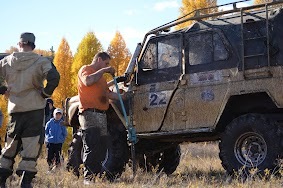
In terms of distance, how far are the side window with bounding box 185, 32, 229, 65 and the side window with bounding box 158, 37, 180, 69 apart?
0.21m


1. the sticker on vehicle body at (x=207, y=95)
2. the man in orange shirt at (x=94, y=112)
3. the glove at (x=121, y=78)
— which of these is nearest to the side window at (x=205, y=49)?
the sticker on vehicle body at (x=207, y=95)

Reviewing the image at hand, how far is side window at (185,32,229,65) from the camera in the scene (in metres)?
7.61

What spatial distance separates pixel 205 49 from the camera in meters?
7.77

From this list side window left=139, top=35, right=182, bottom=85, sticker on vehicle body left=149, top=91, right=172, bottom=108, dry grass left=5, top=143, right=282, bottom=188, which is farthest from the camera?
side window left=139, top=35, right=182, bottom=85

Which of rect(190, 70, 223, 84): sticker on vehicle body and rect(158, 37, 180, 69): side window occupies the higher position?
rect(158, 37, 180, 69): side window

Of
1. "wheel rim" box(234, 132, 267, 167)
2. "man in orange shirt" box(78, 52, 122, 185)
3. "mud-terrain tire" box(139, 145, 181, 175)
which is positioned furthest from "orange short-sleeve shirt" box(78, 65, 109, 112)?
"mud-terrain tire" box(139, 145, 181, 175)

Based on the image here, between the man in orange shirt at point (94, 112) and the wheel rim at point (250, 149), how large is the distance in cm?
196

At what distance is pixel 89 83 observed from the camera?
6.98 meters

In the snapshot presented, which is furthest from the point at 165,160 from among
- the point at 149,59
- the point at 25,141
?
the point at 25,141

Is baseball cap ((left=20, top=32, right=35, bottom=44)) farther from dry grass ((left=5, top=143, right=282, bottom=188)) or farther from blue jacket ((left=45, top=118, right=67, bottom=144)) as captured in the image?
blue jacket ((left=45, top=118, right=67, bottom=144))

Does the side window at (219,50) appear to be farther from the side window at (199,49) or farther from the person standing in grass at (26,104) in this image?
the person standing in grass at (26,104)

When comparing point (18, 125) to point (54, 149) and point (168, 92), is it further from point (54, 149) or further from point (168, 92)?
point (54, 149)

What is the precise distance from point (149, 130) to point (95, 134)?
4.49 feet

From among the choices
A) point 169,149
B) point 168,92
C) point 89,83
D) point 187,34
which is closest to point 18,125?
point 89,83
